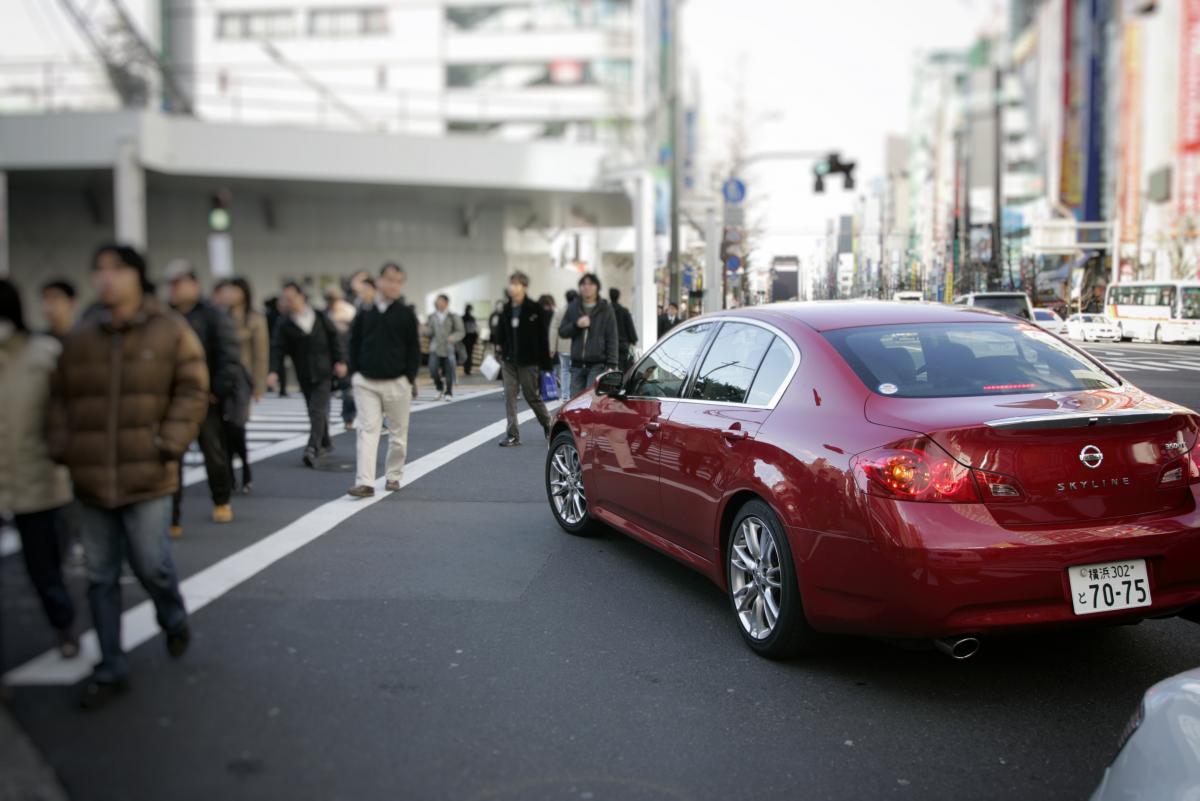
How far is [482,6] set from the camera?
4828 cm

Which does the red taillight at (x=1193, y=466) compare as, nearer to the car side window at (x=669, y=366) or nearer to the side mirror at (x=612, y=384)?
the car side window at (x=669, y=366)

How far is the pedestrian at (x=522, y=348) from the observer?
39.9 ft

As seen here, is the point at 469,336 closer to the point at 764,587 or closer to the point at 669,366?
the point at 669,366

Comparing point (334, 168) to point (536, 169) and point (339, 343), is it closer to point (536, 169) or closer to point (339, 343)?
point (536, 169)

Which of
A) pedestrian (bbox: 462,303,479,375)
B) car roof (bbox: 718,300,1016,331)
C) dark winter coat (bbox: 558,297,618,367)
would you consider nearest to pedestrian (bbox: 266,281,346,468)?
dark winter coat (bbox: 558,297,618,367)

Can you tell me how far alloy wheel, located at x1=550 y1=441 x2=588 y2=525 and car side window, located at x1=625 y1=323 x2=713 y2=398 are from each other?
2.91 feet

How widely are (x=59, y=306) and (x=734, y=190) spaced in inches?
418

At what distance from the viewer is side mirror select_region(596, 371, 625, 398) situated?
664 cm

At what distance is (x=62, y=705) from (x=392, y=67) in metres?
50.3

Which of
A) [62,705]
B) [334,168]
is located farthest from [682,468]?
[334,168]

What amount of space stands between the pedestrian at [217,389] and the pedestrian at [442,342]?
11.4m

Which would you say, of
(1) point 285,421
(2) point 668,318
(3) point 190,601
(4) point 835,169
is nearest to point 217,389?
(3) point 190,601

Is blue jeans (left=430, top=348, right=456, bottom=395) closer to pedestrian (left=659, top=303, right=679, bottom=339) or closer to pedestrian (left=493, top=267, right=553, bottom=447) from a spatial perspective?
pedestrian (left=659, top=303, right=679, bottom=339)

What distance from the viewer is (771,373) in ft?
16.8
